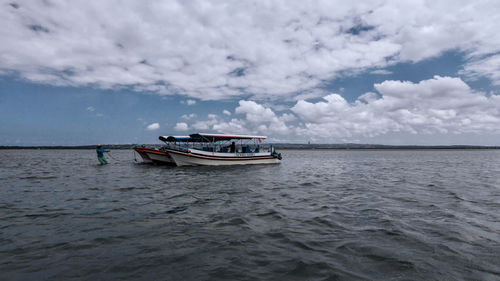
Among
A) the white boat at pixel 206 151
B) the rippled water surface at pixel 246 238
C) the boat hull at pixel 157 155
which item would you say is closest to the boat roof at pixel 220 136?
the white boat at pixel 206 151

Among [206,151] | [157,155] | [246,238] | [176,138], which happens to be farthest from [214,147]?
[246,238]

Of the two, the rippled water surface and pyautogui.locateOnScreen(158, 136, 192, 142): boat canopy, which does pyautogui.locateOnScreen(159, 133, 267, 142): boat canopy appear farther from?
the rippled water surface

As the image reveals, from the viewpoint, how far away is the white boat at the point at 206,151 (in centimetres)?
2861

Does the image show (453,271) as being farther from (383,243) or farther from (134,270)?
(134,270)

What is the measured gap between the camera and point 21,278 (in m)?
4.61

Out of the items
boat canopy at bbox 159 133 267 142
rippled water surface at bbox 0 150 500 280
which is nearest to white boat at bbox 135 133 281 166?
boat canopy at bbox 159 133 267 142

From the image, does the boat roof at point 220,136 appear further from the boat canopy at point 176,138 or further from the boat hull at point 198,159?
the boat canopy at point 176,138

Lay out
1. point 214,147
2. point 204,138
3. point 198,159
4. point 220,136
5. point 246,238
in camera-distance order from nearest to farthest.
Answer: point 246,238, point 198,159, point 220,136, point 204,138, point 214,147

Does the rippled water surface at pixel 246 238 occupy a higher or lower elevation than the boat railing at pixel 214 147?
lower

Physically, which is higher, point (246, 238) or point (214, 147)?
point (214, 147)

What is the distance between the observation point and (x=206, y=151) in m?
29.7

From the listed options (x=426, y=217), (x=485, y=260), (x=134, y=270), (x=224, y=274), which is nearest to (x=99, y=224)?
(x=134, y=270)

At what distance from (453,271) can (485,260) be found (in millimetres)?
1189

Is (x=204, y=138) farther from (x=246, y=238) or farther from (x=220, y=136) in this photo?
(x=246, y=238)
